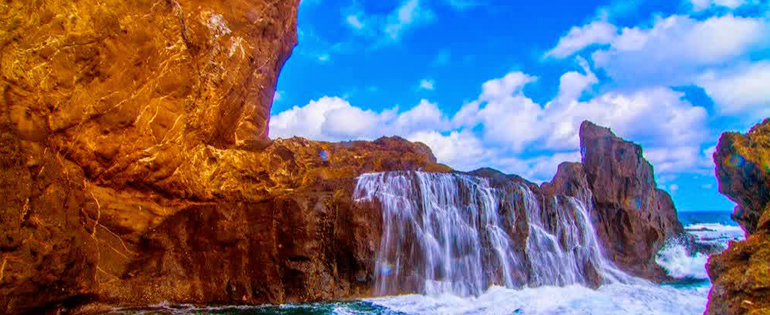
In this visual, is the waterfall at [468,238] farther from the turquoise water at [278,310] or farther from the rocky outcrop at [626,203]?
the rocky outcrop at [626,203]

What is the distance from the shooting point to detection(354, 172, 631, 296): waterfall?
14.1 meters

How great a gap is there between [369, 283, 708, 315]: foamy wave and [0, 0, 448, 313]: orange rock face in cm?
232

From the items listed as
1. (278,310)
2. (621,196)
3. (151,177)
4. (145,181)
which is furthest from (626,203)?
(145,181)

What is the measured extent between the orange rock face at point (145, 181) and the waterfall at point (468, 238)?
992 millimetres

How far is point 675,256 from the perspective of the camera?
22.3 metres

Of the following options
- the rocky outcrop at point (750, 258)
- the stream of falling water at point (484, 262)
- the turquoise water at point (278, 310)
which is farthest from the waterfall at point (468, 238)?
the rocky outcrop at point (750, 258)

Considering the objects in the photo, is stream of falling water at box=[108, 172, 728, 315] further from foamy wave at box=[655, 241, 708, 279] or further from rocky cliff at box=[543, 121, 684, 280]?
foamy wave at box=[655, 241, 708, 279]

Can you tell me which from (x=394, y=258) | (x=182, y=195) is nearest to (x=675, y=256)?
(x=394, y=258)

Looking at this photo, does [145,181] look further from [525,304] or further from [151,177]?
[525,304]

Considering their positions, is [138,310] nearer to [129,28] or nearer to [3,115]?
[3,115]

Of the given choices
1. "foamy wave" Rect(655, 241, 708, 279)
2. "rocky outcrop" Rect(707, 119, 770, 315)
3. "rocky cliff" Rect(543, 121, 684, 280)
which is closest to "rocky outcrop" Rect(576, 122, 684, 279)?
"rocky cliff" Rect(543, 121, 684, 280)

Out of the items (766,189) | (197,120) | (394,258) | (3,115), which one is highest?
(197,120)

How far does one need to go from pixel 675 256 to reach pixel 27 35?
2686cm

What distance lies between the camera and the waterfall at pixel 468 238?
1415 cm
